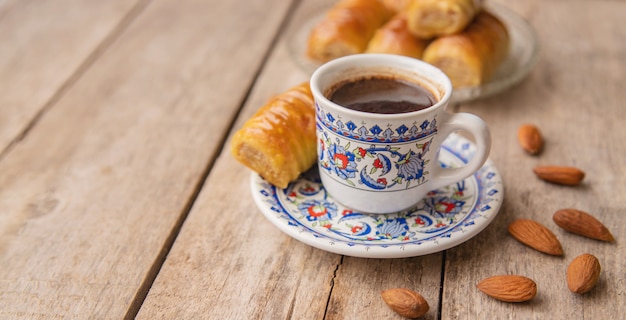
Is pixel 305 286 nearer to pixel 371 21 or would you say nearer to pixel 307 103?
pixel 307 103

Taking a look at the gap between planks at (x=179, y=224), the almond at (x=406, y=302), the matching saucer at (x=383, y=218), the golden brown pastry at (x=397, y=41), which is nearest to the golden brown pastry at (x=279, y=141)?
the matching saucer at (x=383, y=218)

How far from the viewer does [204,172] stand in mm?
1303

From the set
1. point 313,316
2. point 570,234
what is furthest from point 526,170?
point 313,316

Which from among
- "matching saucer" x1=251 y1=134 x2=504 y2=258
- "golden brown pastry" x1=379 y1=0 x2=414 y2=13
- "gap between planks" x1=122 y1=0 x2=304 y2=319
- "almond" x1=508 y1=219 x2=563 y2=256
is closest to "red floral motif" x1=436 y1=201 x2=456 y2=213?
"matching saucer" x1=251 y1=134 x2=504 y2=258

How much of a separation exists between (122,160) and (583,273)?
3.00 feet

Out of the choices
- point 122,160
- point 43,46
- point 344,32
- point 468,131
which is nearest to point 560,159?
point 468,131

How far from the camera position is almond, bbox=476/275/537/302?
95 centimetres

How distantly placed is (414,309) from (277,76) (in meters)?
0.89

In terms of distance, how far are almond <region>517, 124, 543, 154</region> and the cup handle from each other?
0.32 metres

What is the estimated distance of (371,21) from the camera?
1.66 m

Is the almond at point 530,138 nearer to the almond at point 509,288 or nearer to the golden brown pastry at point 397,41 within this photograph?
the golden brown pastry at point 397,41

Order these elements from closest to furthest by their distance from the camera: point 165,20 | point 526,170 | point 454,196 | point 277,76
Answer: point 454,196, point 526,170, point 277,76, point 165,20

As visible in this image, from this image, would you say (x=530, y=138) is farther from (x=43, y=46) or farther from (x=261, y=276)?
(x=43, y=46)

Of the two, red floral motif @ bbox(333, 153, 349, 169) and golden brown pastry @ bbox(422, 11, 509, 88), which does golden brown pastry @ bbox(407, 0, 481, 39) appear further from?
red floral motif @ bbox(333, 153, 349, 169)
